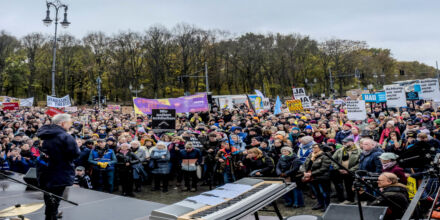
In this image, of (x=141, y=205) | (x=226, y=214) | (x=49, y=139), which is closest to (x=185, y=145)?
(x=141, y=205)

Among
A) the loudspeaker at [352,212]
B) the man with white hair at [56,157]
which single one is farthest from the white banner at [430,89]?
the man with white hair at [56,157]

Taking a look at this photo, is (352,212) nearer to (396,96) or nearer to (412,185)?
(412,185)

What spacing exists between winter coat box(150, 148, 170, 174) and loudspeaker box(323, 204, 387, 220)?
20.8 ft

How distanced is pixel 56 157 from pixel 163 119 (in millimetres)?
7830

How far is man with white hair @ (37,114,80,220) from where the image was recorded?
4.37m

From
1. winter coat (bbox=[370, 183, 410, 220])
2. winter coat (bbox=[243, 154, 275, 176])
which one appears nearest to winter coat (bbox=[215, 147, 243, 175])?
winter coat (bbox=[243, 154, 275, 176])

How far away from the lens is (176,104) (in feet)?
52.4

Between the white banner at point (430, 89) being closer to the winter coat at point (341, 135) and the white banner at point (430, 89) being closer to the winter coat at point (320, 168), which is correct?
the winter coat at point (341, 135)

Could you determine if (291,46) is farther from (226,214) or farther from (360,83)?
(226,214)

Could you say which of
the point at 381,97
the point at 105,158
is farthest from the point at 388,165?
the point at 381,97

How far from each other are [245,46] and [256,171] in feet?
168

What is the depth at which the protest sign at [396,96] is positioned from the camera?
1386cm

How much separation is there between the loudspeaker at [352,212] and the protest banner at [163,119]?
351 inches

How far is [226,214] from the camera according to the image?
9.27 ft
